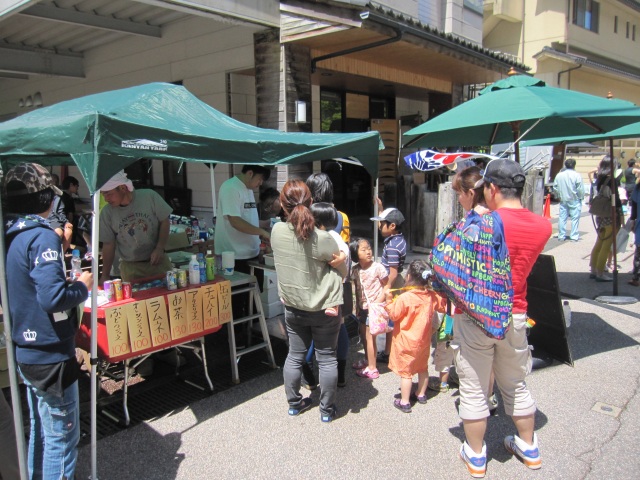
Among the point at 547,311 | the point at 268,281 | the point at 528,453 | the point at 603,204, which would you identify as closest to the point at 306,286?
the point at 528,453

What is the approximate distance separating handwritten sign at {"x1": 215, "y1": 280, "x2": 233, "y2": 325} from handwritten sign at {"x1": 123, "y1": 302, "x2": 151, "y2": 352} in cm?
64

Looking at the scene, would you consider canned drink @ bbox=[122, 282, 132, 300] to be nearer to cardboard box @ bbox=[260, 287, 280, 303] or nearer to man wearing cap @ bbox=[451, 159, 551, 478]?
cardboard box @ bbox=[260, 287, 280, 303]

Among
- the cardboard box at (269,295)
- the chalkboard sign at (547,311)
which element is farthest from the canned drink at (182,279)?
the chalkboard sign at (547,311)

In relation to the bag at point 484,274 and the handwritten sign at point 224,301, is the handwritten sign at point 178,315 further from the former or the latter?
the bag at point 484,274

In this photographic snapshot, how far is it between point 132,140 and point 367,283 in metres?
2.16

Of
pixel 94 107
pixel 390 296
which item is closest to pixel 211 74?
pixel 94 107

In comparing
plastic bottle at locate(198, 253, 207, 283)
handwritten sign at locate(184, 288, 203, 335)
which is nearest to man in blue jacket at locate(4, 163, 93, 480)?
handwritten sign at locate(184, 288, 203, 335)

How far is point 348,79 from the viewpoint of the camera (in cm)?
950

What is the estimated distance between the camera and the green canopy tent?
2.70 meters

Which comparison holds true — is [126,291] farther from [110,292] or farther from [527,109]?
[527,109]

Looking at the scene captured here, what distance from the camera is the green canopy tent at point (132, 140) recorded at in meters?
2.70

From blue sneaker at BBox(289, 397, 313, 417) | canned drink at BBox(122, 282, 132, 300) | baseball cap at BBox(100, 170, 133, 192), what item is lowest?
blue sneaker at BBox(289, 397, 313, 417)

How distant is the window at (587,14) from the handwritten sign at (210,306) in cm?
2368

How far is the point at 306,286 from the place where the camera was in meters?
3.31
